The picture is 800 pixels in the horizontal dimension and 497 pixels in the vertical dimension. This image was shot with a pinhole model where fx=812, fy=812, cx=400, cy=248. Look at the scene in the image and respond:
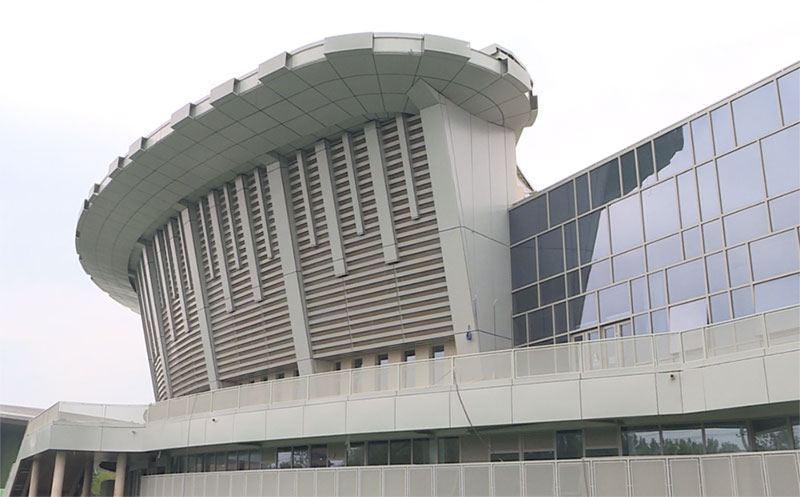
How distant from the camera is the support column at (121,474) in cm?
2767

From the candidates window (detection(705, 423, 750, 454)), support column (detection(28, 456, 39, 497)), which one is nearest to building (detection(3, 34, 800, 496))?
window (detection(705, 423, 750, 454))

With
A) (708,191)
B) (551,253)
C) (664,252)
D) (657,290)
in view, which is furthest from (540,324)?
(708,191)

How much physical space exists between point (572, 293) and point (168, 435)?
1374 cm

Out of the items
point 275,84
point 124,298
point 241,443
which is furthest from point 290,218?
point 124,298

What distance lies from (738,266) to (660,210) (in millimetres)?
3177

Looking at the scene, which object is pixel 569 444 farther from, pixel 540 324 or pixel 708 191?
pixel 708 191

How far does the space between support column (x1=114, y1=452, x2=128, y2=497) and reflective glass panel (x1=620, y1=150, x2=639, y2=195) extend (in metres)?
18.9

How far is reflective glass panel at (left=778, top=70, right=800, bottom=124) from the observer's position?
60.4ft

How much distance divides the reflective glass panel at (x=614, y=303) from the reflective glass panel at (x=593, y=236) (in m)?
1.16

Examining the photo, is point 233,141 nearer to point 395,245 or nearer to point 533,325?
point 395,245

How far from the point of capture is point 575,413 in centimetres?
1786

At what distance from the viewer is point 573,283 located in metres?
24.3

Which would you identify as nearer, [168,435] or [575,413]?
[575,413]

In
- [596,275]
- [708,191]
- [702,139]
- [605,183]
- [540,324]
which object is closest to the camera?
[708,191]
